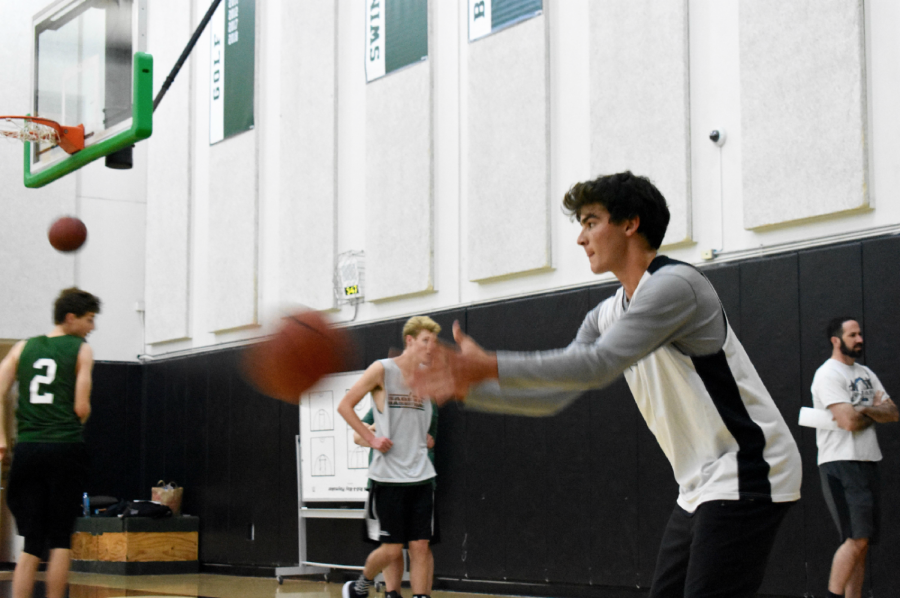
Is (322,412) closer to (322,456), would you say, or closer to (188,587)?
(322,456)

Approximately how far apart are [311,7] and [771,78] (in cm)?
563

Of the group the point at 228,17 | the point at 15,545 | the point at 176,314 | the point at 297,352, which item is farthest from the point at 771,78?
the point at 15,545

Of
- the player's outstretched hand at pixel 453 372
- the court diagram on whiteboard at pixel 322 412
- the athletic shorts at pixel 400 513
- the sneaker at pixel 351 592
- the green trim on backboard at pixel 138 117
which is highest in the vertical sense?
the green trim on backboard at pixel 138 117

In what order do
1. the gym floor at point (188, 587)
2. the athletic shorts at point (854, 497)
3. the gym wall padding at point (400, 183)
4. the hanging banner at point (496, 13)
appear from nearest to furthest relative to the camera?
1. the athletic shorts at point (854, 497)
2. the hanging banner at point (496, 13)
3. the gym floor at point (188, 587)
4. the gym wall padding at point (400, 183)

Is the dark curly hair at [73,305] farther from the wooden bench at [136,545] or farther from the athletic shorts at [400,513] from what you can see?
the wooden bench at [136,545]

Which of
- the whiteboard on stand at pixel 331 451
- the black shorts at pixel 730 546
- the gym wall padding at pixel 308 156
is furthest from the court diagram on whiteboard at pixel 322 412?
the black shorts at pixel 730 546

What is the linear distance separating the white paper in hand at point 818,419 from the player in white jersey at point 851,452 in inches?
1.3

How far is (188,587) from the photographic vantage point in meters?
9.95

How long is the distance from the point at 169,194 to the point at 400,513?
7.93 meters

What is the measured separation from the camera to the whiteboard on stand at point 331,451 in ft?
32.1

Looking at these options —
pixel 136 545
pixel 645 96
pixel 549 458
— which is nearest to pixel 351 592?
pixel 549 458

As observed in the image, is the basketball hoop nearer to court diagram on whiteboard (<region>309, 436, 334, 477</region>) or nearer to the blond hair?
court diagram on whiteboard (<region>309, 436, 334, 477</region>)

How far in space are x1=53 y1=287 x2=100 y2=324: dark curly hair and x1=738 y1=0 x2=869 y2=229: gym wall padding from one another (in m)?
4.13

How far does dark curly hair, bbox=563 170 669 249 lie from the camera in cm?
292
